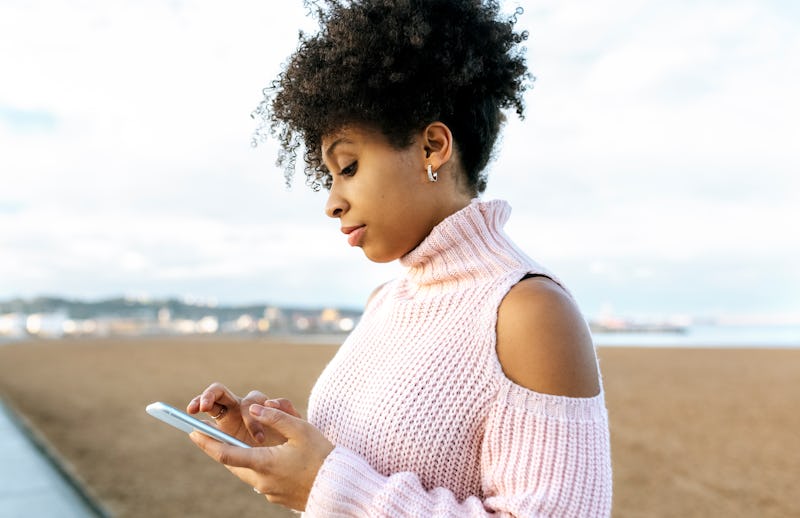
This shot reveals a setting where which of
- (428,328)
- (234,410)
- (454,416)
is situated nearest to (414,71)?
(428,328)

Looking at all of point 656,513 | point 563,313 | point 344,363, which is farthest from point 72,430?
point 563,313

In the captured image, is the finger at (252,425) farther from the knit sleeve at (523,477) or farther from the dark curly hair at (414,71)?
the dark curly hair at (414,71)

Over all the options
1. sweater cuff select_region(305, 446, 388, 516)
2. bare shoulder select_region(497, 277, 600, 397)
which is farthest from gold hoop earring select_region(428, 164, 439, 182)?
sweater cuff select_region(305, 446, 388, 516)

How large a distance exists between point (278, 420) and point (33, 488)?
15.0 ft

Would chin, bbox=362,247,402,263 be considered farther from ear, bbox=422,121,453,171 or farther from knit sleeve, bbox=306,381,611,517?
knit sleeve, bbox=306,381,611,517

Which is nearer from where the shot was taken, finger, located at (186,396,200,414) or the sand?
finger, located at (186,396,200,414)

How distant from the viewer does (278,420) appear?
108 centimetres

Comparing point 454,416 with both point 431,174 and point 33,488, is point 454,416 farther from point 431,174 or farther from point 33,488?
point 33,488

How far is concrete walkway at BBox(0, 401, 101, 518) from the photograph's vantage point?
424cm

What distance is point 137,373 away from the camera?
16688 mm

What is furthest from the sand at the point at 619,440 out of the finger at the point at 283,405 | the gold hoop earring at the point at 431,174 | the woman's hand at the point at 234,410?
the gold hoop earring at the point at 431,174

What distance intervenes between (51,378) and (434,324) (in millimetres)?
16786

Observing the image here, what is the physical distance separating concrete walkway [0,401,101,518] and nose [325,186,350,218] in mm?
3824

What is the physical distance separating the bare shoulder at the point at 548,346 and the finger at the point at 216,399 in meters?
0.55
